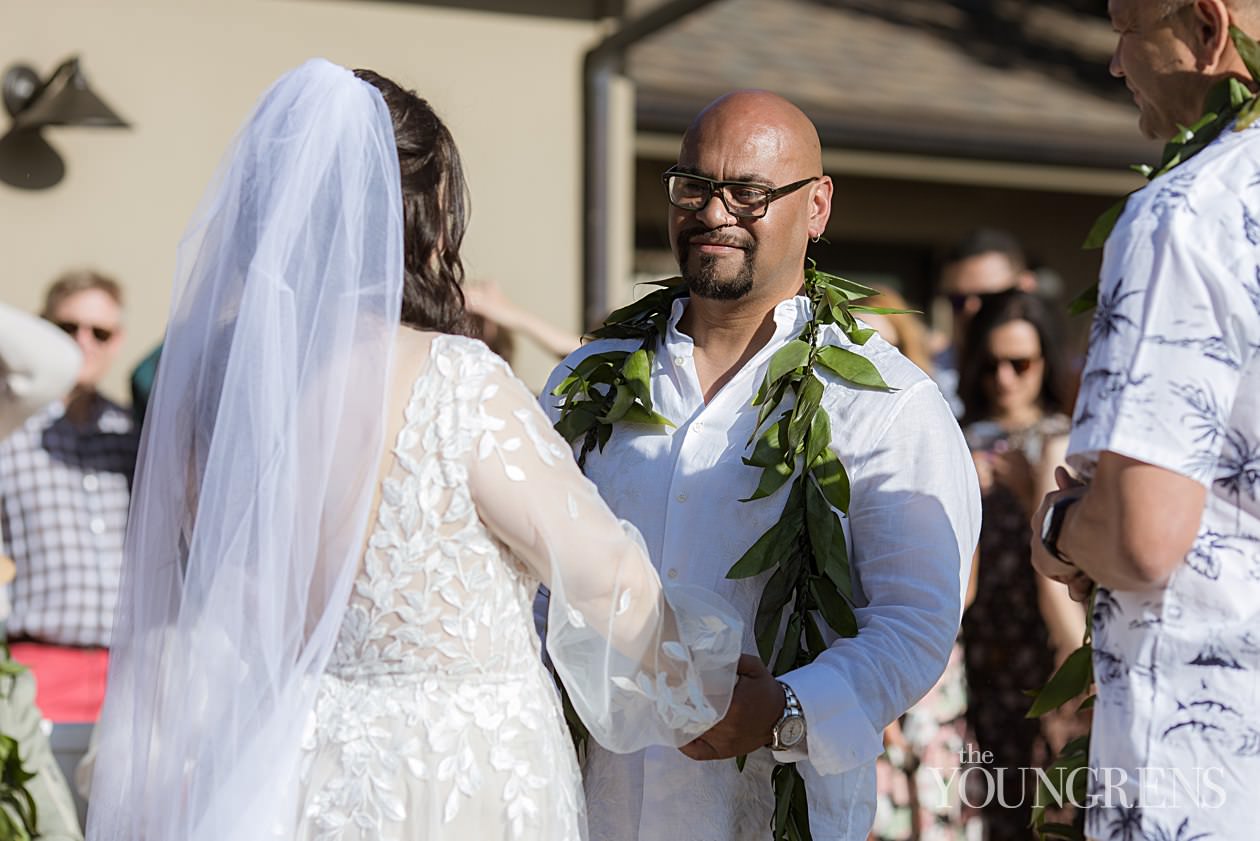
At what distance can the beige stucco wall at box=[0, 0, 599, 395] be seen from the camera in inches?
261

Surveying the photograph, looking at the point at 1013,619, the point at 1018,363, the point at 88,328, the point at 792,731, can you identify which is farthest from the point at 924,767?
the point at 88,328

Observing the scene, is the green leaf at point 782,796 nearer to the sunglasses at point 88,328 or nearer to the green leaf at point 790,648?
the green leaf at point 790,648

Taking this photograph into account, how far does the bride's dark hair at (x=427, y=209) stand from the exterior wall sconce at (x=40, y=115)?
4143 millimetres

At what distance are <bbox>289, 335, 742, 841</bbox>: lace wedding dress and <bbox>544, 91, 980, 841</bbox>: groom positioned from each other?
35 centimetres

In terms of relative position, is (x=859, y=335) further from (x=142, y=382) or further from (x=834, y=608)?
(x=142, y=382)

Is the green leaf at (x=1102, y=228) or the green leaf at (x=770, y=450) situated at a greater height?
the green leaf at (x=1102, y=228)

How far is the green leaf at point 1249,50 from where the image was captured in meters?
2.31

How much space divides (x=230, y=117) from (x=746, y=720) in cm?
496

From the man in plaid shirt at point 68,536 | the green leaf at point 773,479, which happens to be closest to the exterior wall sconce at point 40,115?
the man in plaid shirt at point 68,536

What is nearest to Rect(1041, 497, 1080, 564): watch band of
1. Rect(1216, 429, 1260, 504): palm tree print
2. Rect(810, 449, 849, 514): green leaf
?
Rect(1216, 429, 1260, 504): palm tree print

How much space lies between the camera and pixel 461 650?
250cm

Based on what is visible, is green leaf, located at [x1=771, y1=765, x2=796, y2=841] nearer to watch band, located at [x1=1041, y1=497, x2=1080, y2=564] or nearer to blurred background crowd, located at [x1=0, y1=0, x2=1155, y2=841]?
watch band, located at [x1=1041, y1=497, x2=1080, y2=564]

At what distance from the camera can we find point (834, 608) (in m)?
3.01

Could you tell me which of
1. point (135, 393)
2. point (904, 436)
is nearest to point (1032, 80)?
point (135, 393)
